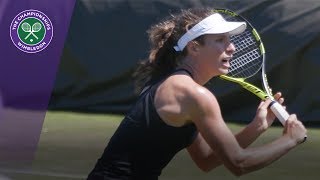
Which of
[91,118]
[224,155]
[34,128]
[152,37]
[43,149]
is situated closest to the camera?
[224,155]

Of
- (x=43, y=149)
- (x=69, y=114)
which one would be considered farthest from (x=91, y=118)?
(x=43, y=149)

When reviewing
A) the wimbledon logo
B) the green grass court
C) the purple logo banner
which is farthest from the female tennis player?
the wimbledon logo

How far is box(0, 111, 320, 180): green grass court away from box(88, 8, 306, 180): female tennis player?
3.18 metres

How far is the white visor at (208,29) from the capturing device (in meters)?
3.10

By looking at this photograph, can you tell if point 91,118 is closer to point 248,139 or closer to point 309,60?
point 309,60

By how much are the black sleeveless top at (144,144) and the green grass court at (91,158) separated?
3223mm

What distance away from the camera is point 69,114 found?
9.49 meters

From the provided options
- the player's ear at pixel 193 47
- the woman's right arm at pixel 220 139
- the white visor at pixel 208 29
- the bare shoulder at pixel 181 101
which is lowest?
the woman's right arm at pixel 220 139

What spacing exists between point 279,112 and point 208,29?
16.7 inches

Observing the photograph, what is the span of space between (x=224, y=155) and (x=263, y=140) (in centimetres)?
489

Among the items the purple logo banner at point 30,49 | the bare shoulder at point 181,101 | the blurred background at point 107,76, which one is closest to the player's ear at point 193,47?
the bare shoulder at point 181,101

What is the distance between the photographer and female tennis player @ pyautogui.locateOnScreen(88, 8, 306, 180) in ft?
9.75

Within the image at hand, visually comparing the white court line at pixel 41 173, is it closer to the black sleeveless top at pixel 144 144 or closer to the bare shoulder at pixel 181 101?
the black sleeveless top at pixel 144 144

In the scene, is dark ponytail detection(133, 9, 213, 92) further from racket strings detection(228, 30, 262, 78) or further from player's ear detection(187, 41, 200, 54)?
racket strings detection(228, 30, 262, 78)
